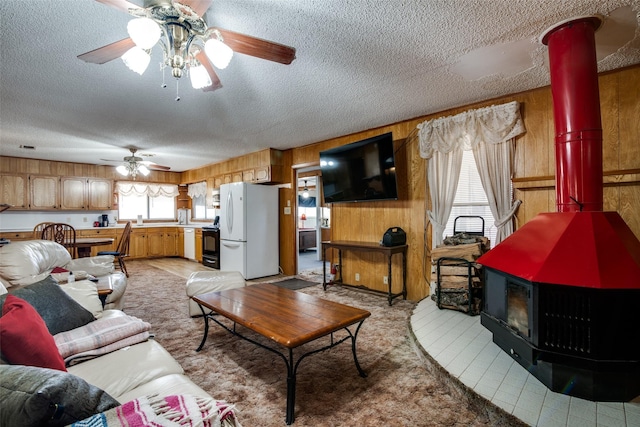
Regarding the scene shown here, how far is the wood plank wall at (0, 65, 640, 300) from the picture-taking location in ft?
8.53

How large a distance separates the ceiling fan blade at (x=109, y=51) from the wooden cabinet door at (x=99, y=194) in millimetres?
6456

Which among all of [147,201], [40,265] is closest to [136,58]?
[40,265]

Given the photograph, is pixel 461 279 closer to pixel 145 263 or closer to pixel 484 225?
pixel 484 225

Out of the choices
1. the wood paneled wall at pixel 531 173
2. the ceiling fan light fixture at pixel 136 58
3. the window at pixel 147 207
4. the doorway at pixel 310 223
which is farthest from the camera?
the window at pixel 147 207

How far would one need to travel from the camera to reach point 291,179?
5680 millimetres

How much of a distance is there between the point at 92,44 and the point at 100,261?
2.50 meters

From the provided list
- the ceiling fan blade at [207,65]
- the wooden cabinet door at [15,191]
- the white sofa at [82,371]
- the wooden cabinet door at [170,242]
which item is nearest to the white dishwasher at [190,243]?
Result: the wooden cabinet door at [170,242]

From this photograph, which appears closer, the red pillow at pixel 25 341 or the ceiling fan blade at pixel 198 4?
the red pillow at pixel 25 341

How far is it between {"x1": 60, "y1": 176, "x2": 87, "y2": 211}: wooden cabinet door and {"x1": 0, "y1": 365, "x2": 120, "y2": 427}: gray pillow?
7602mm

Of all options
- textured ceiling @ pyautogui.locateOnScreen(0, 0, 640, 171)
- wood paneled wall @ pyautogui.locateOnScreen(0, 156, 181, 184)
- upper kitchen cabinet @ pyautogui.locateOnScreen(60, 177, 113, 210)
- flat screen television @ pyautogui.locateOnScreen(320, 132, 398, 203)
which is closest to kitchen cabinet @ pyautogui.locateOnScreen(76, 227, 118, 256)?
upper kitchen cabinet @ pyautogui.locateOnScreen(60, 177, 113, 210)

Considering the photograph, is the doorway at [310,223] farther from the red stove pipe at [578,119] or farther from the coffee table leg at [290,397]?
the red stove pipe at [578,119]

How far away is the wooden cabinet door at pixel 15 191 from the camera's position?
19.5ft

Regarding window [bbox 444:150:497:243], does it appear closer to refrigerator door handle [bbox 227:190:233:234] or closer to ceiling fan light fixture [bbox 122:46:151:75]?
ceiling fan light fixture [bbox 122:46:151:75]

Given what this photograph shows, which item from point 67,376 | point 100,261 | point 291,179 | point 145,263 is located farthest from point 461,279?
point 145,263
